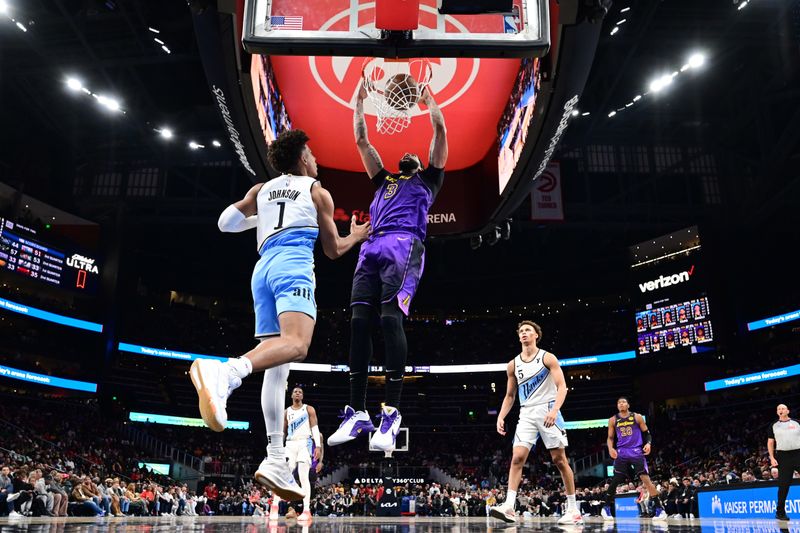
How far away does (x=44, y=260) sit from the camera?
85.0ft

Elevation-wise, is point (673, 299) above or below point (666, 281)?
below

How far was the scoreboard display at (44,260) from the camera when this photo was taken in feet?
80.5

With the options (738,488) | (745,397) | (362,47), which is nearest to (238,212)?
(362,47)

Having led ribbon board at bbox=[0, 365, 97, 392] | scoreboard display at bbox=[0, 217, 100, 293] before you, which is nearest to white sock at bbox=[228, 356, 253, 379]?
scoreboard display at bbox=[0, 217, 100, 293]

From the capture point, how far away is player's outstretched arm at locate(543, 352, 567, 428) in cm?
683

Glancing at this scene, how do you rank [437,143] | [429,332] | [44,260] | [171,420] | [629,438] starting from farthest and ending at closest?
[429,332]
[171,420]
[44,260]
[629,438]
[437,143]

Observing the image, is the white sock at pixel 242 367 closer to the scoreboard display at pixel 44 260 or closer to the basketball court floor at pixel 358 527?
the basketball court floor at pixel 358 527

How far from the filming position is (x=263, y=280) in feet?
14.6

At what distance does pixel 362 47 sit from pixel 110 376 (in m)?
30.3

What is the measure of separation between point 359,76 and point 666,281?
23.5 meters

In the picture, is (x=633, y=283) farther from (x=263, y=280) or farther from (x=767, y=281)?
(x=263, y=280)

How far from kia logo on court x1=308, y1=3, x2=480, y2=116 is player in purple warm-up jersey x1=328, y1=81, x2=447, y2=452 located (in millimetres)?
1637

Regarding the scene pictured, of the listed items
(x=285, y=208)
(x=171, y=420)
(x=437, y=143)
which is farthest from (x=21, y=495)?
(x=171, y=420)

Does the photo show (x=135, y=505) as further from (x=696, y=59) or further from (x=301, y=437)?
(x=696, y=59)
